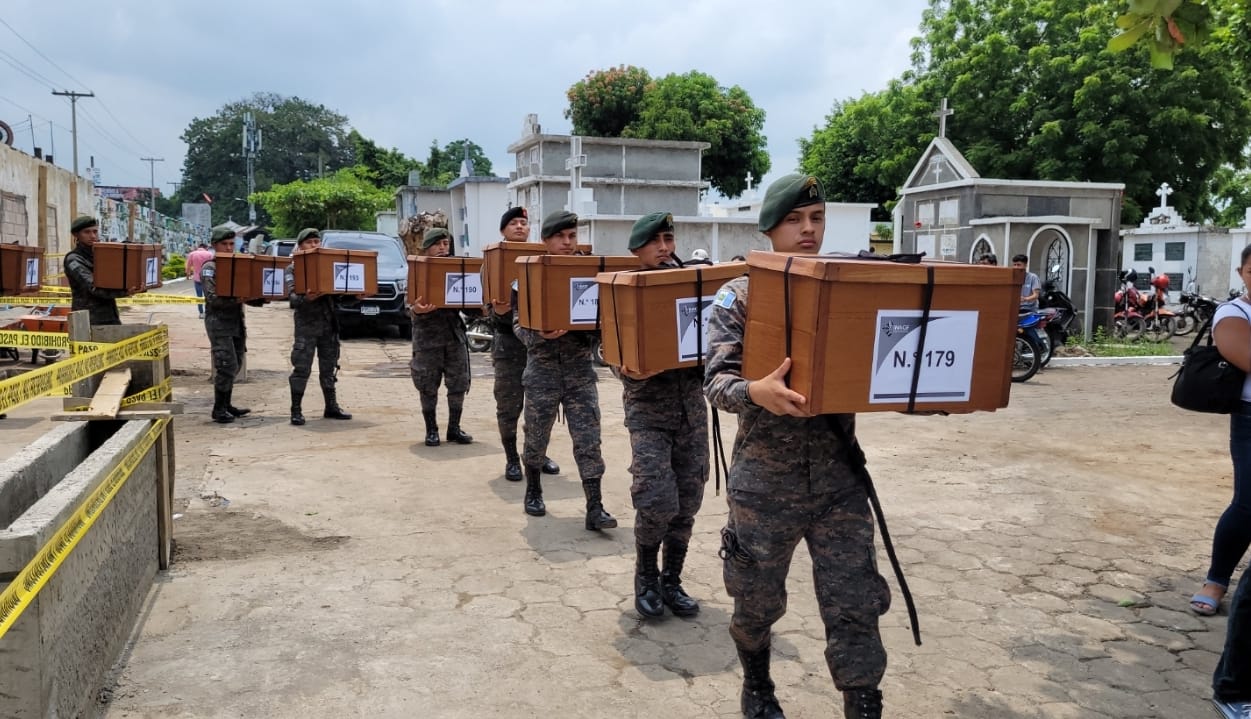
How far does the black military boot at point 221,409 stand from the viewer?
30.2 ft

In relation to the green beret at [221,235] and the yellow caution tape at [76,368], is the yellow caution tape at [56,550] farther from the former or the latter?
the green beret at [221,235]

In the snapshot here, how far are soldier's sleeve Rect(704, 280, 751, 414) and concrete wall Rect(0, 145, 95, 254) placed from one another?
17510mm

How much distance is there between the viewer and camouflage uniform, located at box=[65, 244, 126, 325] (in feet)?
28.6

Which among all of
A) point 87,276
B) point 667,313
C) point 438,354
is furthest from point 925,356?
point 87,276

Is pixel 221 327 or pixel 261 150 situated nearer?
pixel 221 327

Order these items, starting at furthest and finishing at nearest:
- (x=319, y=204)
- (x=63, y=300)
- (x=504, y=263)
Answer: (x=319, y=204)
(x=63, y=300)
(x=504, y=263)

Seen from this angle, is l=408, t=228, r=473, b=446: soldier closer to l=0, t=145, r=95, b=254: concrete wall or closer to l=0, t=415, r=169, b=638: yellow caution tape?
l=0, t=415, r=169, b=638: yellow caution tape

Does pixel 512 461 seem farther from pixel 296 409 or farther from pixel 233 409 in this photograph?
pixel 233 409

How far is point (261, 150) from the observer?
90.0 m

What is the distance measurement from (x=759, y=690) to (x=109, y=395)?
3415 mm

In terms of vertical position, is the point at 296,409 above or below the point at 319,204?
below

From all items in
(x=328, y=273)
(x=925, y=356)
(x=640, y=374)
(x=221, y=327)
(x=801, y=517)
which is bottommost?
→ (x=801, y=517)

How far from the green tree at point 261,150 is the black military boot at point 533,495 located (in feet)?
291

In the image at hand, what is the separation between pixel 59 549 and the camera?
9.83 ft
